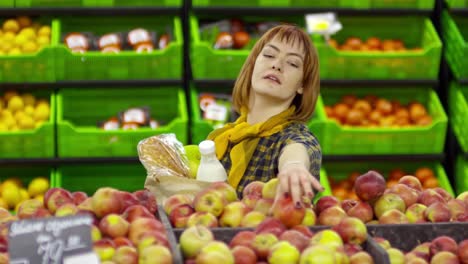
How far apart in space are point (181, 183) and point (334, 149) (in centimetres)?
282

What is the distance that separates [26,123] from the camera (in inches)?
206

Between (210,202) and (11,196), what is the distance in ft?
10.7

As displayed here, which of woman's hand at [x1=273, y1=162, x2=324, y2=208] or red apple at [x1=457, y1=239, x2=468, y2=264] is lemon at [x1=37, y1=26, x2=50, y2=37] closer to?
woman's hand at [x1=273, y1=162, x2=324, y2=208]

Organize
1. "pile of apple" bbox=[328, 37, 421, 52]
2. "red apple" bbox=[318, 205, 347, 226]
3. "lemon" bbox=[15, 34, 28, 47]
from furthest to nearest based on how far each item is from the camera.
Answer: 1. "pile of apple" bbox=[328, 37, 421, 52]
2. "lemon" bbox=[15, 34, 28, 47]
3. "red apple" bbox=[318, 205, 347, 226]

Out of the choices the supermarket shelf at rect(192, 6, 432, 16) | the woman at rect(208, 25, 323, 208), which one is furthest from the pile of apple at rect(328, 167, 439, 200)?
the woman at rect(208, 25, 323, 208)

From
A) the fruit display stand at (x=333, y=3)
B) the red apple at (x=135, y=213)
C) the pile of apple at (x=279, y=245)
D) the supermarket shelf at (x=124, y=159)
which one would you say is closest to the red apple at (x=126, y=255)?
the pile of apple at (x=279, y=245)

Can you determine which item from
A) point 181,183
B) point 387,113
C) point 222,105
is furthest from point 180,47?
point 181,183

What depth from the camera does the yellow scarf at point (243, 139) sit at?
3.01m

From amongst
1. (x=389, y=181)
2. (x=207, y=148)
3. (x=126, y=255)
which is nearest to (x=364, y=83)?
(x=389, y=181)

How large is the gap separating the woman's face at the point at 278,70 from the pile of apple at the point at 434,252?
3.18 ft

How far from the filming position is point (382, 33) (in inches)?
229

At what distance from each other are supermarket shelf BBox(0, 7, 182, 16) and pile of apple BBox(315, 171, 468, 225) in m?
3.17

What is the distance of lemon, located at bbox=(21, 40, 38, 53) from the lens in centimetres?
529

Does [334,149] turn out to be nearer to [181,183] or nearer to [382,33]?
[382,33]
